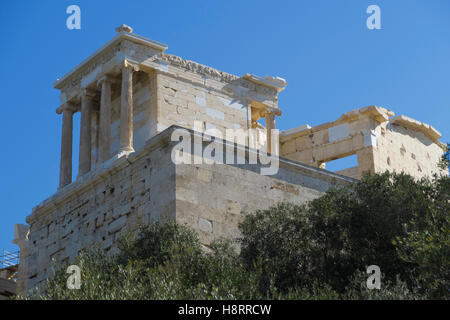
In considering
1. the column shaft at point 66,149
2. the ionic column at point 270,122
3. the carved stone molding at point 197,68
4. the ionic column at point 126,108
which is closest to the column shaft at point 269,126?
the ionic column at point 270,122

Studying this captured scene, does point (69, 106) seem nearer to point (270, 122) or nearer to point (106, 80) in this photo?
point (106, 80)

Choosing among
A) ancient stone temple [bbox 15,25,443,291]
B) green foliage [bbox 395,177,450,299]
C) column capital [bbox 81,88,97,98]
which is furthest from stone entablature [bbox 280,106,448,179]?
green foliage [bbox 395,177,450,299]

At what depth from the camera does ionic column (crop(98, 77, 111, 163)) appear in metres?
22.3

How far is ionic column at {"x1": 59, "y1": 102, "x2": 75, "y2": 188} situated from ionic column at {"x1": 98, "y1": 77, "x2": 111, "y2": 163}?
1702 millimetres

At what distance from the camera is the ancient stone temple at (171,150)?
17.2 m

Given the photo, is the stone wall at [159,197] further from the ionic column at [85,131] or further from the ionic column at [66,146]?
the ionic column at [66,146]

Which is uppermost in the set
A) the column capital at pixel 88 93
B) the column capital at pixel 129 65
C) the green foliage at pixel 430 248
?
the column capital at pixel 129 65

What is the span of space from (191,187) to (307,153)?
1293 centimetres

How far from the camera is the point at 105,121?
22.6m

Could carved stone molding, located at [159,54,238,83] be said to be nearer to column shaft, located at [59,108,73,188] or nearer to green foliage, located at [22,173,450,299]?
column shaft, located at [59,108,73,188]

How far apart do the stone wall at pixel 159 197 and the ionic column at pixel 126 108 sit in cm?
199

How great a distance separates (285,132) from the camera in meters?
30.2

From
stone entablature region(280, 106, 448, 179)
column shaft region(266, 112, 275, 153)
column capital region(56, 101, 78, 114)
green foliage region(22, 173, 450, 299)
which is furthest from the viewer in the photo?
stone entablature region(280, 106, 448, 179)
